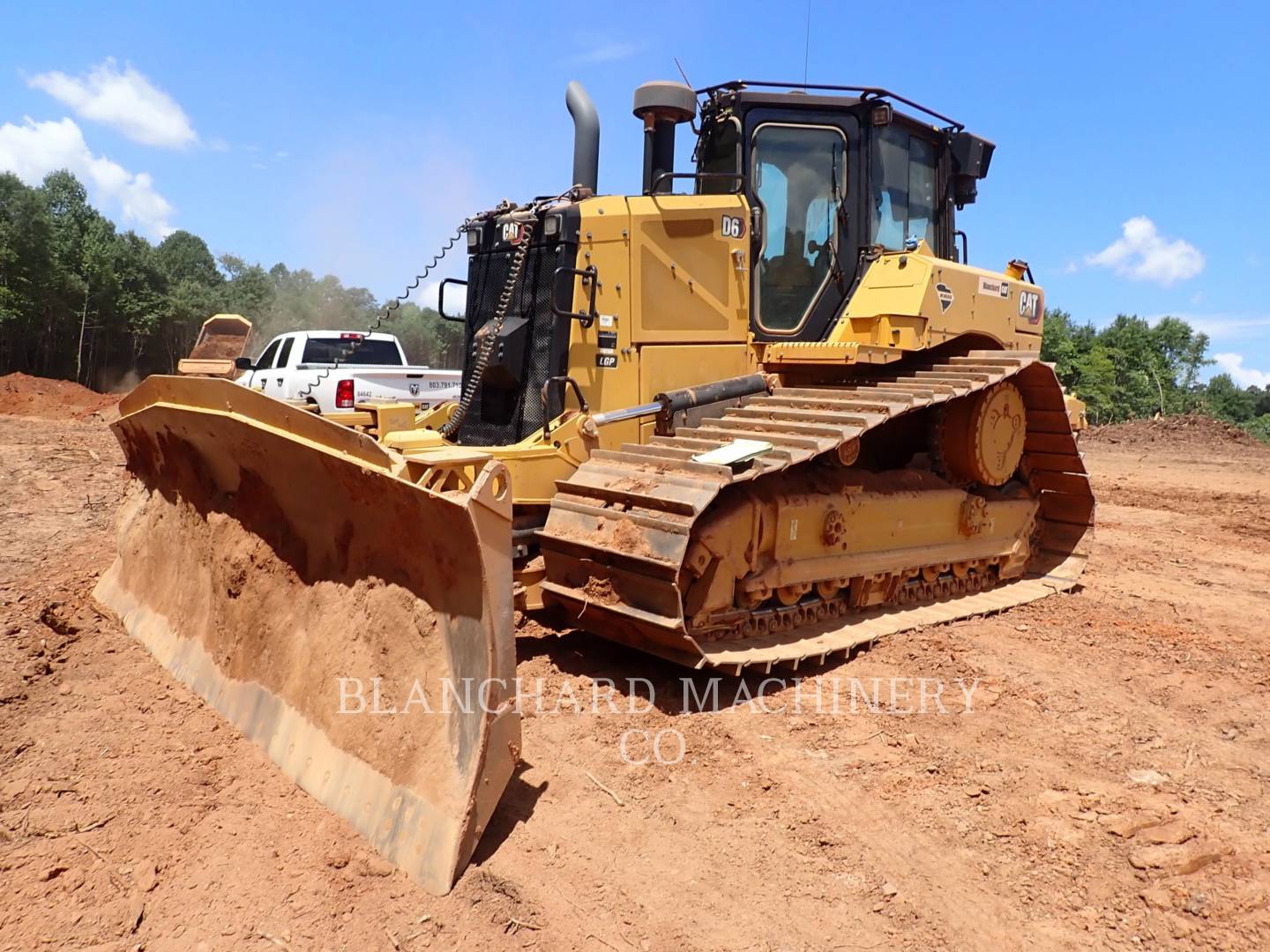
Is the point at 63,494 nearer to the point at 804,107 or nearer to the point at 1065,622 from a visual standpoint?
the point at 804,107

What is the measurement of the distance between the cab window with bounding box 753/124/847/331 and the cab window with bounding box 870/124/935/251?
0.37m

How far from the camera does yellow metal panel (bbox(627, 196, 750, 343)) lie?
569 centimetres

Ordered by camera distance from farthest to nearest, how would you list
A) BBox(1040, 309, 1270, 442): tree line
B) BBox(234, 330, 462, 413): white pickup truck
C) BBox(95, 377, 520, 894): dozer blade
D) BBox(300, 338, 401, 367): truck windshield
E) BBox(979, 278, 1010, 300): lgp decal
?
BBox(1040, 309, 1270, 442): tree line → BBox(300, 338, 401, 367): truck windshield → BBox(234, 330, 462, 413): white pickup truck → BBox(979, 278, 1010, 300): lgp decal → BBox(95, 377, 520, 894): dozer blade

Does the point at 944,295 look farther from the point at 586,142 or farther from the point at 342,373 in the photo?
the point at 342,373

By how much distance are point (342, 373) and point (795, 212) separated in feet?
22.8

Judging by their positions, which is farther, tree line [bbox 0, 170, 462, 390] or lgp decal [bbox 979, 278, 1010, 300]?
tree line [bbox 0, 170, 462, 390]

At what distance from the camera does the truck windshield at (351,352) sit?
12555 mm

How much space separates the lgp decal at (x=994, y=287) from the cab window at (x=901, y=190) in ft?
1.82

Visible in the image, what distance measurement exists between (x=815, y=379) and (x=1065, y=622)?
2.39 meters

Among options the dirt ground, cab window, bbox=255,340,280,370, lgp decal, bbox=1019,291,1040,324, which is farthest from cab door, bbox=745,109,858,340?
cab window, bbox=255,340,280,370

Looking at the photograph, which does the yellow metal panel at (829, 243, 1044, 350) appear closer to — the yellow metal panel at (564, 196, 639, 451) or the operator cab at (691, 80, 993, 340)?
the operator cab at (691, 80, 993, 340)

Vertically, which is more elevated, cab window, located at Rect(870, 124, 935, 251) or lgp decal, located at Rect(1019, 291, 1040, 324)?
cab window, located at Rect(870, 124, 935, 251)

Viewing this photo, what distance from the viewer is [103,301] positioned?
106ft

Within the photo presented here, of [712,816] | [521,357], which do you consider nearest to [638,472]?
[521,357]
